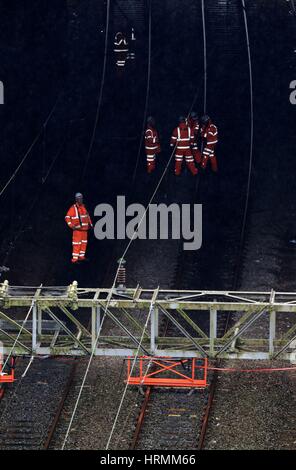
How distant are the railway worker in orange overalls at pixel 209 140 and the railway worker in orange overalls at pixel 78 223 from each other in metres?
4.74

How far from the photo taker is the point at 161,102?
128 feet

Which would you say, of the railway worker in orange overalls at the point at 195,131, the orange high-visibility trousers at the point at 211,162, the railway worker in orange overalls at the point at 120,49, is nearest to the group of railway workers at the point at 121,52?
the railway worker in orange overalls at the point at 120,49

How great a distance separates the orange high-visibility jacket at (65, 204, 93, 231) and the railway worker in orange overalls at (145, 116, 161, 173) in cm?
455

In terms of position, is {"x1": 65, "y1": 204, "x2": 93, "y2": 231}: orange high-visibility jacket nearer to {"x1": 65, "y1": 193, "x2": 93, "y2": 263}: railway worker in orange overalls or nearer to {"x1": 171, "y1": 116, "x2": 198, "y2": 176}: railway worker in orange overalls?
{"x1": 65, "y1": 193, "x2": 93, "y2": 263}: railway worker in orange overalls

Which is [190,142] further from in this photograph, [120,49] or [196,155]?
[120,49]

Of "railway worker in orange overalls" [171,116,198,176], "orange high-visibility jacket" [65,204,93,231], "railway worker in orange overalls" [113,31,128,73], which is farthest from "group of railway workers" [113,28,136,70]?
"orange high-visibility jacket" [65,204,93,231]

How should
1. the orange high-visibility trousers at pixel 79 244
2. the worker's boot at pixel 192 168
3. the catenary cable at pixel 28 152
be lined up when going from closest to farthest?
1. the orange high-visibility trousers at pixel 79 244
2. the catenary cable at pixel 28 152
3. the worker's boot at pixel 192 168

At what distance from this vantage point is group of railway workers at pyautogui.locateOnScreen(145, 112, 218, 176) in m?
34.7

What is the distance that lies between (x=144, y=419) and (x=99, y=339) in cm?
→ 144

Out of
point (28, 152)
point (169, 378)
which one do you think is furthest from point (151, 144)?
point (169, 378)

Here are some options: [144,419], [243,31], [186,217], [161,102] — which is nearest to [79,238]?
[186,217]

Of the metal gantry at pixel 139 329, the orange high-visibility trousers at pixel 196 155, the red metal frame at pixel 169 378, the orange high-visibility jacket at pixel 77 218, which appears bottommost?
the red metal frame at pixel 169 378

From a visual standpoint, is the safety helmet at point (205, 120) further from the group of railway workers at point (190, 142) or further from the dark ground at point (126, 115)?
the dark ground at point (126, 115)

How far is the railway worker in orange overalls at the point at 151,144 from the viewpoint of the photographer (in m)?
35.0
